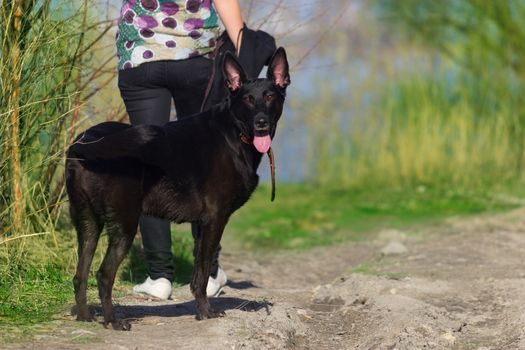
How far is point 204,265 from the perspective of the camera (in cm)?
521

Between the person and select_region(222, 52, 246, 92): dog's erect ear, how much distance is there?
278 millimetres

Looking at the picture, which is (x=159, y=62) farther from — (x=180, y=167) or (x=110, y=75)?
Result: (x=110, y=75)

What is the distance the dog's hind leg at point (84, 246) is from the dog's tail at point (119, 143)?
302 mm

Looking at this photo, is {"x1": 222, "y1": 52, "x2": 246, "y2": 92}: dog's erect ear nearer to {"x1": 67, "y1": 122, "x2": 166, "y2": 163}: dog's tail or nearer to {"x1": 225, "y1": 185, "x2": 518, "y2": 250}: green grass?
{"x1": 67, "y1": 122, "x2": 166, "y2": 163}: dog's tail

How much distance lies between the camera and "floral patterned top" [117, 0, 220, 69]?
5527mm

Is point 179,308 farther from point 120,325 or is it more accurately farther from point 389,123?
point 389,123

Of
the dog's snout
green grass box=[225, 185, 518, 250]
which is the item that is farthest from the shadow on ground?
green grass box=[225, 185, 518, 250]

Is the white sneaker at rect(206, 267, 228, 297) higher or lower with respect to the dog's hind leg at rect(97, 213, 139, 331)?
lower

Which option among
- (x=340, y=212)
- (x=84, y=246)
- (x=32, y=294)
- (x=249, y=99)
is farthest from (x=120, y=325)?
(x=340, y=212)

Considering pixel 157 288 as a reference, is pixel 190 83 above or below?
above

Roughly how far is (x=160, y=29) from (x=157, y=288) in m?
1.47

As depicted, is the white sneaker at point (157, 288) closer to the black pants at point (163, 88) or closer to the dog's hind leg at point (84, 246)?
the black pants at point (163, 88)

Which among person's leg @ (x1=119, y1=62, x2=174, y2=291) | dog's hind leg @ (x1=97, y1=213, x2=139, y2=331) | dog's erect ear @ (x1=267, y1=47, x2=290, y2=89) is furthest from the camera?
person's leg @ (x1=119, y1=62, x2=174, y2=291)

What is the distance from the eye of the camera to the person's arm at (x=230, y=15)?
5.44 metres
